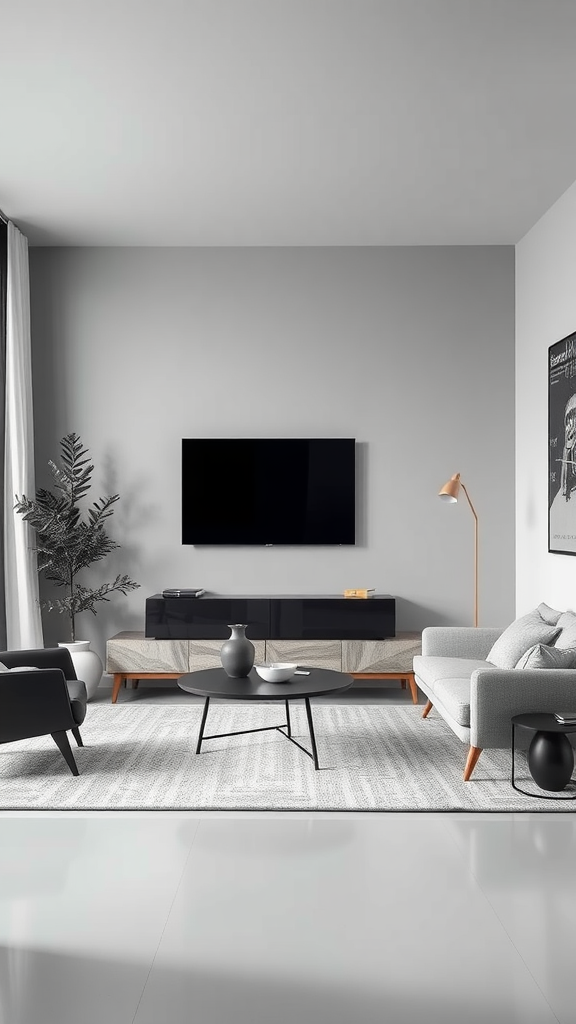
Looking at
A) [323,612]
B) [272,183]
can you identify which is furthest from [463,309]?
[323,612]

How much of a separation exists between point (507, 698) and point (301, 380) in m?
3.23

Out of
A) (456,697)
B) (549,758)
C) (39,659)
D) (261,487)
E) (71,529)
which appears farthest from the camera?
(261,487)

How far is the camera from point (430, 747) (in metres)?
4.61

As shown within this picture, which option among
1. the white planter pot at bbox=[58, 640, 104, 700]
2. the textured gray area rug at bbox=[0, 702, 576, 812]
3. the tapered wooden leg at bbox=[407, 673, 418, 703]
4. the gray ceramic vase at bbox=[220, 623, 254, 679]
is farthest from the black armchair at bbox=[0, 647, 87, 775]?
the tapered wooden leg at bbox=[407, 673, 418, 703]

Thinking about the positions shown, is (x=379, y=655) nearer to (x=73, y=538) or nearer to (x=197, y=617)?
(x=197, y=617)

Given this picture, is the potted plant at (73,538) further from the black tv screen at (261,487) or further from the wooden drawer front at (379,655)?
the wooden drawer front at (379,655)

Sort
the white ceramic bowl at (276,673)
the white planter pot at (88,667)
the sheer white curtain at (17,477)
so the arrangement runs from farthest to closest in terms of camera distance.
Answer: the sheer white curtain at (17,477) → the white planter pot at (88,667) → the white ceramic bowl at (276,673)

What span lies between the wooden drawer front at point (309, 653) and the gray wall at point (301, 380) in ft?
2.45

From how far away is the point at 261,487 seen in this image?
636 centimetres

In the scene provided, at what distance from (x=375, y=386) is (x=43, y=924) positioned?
4630mm

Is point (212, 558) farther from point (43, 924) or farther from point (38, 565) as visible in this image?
point (43, 924)

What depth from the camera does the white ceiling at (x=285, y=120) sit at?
358cm

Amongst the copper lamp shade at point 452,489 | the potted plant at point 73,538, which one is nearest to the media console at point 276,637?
the potted plant at point 73,538

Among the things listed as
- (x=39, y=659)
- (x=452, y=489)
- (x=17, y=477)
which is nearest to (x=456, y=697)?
(x=452, y=489)
